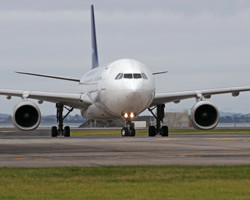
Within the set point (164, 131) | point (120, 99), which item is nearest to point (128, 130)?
point (120, 99)

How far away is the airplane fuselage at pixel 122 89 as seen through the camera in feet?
96.8

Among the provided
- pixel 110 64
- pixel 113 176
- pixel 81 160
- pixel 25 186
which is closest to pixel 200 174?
pixel 113 176

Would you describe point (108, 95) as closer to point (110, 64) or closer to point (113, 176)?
point (110, 64)

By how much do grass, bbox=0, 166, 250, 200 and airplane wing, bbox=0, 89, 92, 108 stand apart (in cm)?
2101

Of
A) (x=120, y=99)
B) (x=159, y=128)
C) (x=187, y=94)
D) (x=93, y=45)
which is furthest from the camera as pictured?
(x=93, y=45)

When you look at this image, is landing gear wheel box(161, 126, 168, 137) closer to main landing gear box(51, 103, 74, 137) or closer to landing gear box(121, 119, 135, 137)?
landing gear box(121, 119, 135, 137)

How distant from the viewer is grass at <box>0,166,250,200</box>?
27.3 ft

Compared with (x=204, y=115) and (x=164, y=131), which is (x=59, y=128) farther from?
(x=204, y=115)

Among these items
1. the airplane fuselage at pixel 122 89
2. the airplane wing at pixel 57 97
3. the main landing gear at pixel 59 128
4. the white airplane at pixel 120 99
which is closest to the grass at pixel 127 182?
the airplane fuselage at pixel 122 89

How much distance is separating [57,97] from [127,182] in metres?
24.0

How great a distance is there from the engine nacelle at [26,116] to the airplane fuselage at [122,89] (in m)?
3.67

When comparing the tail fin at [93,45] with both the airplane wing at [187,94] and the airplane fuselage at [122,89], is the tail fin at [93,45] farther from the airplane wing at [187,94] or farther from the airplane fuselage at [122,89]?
the airplane wing at [187,94]

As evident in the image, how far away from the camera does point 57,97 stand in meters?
33.4

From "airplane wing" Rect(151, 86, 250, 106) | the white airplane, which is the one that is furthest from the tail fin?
"airplane wing" Rect(151, 86, 250, 106)
